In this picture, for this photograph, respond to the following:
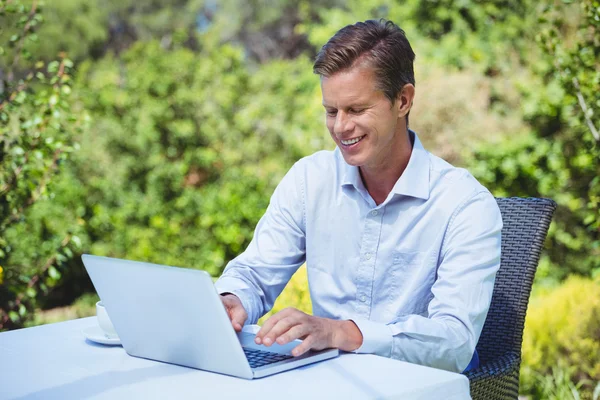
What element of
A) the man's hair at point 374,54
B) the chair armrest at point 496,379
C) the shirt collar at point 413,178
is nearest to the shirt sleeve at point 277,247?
the shirt collar at point 413,178

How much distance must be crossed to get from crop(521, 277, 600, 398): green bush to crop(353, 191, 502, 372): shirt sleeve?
7.05 feet

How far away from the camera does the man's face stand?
2.03 meters

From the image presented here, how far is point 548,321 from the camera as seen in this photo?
4250 millimetres

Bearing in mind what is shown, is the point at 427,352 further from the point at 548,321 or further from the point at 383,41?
the point at 548,321

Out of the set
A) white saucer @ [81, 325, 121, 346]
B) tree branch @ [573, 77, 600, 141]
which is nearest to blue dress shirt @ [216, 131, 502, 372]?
white saucer @ [81, 325, 121, 346]

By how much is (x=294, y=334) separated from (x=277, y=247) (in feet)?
2.56

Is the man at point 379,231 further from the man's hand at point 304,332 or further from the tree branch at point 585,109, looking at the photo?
the tree branch at point 585,109

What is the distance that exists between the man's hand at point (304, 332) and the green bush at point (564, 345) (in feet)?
8.32

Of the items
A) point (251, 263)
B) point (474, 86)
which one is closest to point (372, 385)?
point (251, 263)

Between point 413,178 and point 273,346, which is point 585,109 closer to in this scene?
point 413,178

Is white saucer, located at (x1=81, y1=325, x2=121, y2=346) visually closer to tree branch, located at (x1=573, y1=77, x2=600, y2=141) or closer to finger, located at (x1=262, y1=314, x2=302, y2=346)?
finger, located at (x1=262, y1=314, x2=302, y2=346)

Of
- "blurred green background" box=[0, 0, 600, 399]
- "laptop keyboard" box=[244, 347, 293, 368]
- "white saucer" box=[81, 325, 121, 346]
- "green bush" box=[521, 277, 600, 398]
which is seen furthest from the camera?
"blurred green background" box=[0, 0, 600, 399]

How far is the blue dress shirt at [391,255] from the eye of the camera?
1.83m

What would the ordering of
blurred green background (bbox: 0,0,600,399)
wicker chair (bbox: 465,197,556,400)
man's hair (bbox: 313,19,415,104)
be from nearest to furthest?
man's hair (bbox: 313,19,415,104), wicker chair (bbox: 465,197,556,400), blurred green background (bbox: 0,0,600,399)
